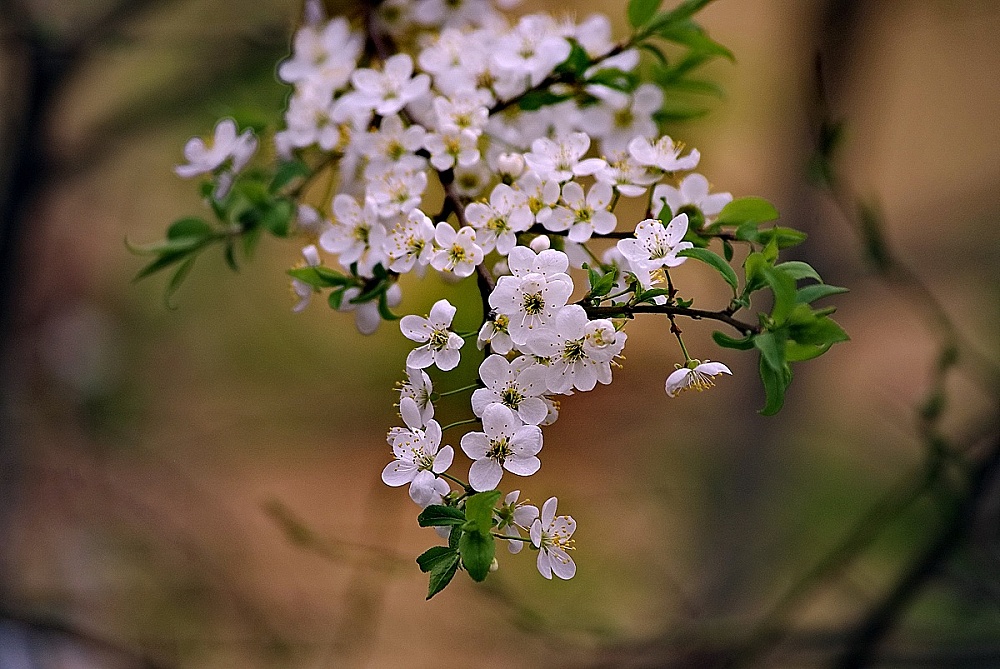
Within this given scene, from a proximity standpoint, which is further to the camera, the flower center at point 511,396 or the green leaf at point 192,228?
the green leaf at point 192,228

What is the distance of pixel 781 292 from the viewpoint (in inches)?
19.7

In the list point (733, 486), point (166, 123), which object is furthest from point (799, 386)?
point (166, 123)

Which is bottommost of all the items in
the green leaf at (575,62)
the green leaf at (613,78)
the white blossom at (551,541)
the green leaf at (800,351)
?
the white blossom at (551,541)

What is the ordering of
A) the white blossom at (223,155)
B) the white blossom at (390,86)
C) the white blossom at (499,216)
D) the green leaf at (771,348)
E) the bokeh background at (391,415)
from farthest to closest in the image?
the bokeh background at (391,415)
the white blossom at (223,155)
the white blossom at (390,86)
the white blossom at (499,216)
the green leaf at (771,348)

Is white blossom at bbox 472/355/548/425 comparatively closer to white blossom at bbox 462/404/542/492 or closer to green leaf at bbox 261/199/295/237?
white blossom at bbox 462/404/542/492

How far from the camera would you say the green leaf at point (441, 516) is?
521mm

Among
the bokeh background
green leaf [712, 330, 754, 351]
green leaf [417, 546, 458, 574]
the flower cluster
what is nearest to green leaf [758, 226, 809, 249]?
the flower cluster

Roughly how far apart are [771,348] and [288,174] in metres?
0.49

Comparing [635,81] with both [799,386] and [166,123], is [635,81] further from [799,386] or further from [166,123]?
[799,386]

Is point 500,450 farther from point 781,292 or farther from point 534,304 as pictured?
point 781,292

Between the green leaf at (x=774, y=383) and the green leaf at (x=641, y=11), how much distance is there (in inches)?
16.3

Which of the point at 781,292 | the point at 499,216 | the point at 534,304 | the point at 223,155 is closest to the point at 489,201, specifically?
the point at 499,216

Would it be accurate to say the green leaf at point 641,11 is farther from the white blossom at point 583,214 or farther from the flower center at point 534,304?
the flower center at point 534,304

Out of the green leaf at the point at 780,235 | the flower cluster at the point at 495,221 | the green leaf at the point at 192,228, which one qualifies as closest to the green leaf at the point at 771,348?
the flower cluster at the point at 495,221
